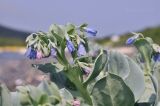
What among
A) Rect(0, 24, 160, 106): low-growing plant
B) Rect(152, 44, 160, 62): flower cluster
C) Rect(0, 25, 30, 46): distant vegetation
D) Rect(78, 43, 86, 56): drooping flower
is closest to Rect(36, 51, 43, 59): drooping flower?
Rect(0, 24, 160, 106): low-growing plant

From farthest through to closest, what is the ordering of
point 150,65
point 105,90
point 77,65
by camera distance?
1. point 150,65
2. point 77,65
3. point 105,90

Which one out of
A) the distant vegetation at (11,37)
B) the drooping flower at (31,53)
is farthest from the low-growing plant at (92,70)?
the distant vegetation at (11,37)

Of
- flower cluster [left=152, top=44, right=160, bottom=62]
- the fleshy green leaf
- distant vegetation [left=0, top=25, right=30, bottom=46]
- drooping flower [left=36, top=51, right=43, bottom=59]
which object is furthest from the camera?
distant vegetation [left=0, top=25, right=30, bottom=46]

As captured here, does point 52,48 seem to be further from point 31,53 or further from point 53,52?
point 31,53

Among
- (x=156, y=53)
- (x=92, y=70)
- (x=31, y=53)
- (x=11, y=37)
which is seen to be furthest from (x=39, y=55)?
(x=11, y=37)

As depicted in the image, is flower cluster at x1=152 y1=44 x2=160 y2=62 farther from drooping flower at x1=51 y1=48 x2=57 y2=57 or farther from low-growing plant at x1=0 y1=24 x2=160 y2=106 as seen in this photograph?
drooping flower at x1=51 y1=48 x2=57 y2=57

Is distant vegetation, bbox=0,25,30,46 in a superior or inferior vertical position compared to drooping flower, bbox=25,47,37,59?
superior

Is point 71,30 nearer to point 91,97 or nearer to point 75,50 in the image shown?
point 75,50

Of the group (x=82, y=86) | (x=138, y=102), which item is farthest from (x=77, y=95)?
(x=138, y=102)
